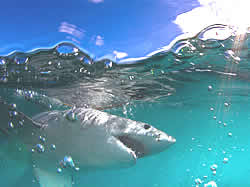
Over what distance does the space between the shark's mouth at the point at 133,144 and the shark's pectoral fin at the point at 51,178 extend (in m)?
3.15

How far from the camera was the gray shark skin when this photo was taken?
13.6 ft

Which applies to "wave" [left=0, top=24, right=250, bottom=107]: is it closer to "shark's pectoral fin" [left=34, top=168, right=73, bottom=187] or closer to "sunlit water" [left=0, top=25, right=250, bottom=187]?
"sunlit water" [left=0, top=25, right=250, bottom=187]

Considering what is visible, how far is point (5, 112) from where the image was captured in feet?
17.2

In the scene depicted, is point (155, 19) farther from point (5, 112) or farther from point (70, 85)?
point (70, 85)

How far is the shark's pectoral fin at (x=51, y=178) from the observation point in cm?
628

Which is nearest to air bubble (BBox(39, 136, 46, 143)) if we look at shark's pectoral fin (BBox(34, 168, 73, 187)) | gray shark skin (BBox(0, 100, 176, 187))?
gray shark skin (BBox(0, 100, 176, 187))

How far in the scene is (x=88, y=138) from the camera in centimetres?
439

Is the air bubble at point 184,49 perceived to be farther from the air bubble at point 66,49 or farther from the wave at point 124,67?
the air bubble at point 66,49

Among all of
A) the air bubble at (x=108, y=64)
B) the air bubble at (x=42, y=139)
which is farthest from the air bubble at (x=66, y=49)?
the air bubble at (x=42, y=139)

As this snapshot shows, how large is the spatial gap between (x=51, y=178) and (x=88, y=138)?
3048mm

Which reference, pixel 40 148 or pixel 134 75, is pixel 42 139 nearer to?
pixel 40 148

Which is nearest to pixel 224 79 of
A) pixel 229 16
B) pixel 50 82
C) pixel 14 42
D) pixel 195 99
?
pixel 195 99

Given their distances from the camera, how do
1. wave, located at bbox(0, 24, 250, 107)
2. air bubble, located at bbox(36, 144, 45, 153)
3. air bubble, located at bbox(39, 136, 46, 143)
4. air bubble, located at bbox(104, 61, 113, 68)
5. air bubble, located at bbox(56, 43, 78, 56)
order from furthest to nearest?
air bubble, located at bbox(104, 61, 113, 68), wave, located at bbox(0, 24, 250, 107), air bubble, located at bbox(56, 43, 78, 56), air bubble, located at bbox(36, 144, 45, 153), air bubble, located at bbox(39, 136, 46, 143)

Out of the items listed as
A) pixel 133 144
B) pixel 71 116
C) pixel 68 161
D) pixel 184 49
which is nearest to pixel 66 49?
pixel 71 116
